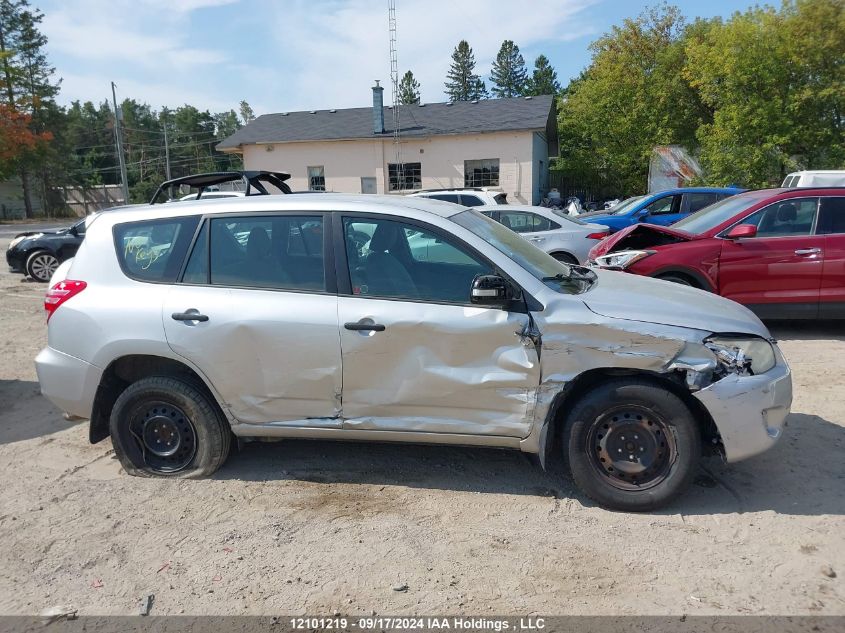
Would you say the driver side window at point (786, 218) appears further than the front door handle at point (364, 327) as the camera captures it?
Yes

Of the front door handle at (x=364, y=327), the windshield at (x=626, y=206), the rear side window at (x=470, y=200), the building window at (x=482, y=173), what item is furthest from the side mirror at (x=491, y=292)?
the building window at (x=482, y=173)

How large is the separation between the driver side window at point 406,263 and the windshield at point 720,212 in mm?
4912

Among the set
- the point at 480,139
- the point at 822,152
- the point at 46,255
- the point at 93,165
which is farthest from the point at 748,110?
the point at 93,165

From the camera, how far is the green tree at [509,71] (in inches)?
3135

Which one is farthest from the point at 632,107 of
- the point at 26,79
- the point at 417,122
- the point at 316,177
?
the point at 26,79

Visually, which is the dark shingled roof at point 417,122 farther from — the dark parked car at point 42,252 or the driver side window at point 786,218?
the driver side window at point 786,218

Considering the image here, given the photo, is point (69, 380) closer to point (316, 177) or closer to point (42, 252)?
point (42, 252)

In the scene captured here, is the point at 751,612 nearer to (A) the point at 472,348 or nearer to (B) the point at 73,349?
(A) the point at 472,348

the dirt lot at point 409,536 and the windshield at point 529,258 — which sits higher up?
the windshield at point 529,258

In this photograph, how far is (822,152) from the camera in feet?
75.8

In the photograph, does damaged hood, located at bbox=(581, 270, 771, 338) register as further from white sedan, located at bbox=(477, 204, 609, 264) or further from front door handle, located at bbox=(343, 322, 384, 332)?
white sedan, located at bbox=(477, 204, 609, 264)

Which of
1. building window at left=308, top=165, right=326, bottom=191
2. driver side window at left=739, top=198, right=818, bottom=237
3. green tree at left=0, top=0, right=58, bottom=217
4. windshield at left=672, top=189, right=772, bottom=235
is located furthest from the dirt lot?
green tree at left=0, top=0, right=58, bottom=217

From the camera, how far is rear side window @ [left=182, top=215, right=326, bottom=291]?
13.1 ft

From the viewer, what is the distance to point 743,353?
141 inches
